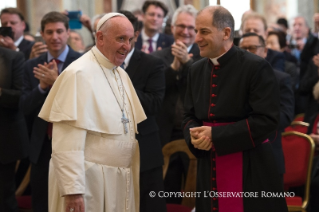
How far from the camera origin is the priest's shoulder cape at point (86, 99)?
10.3ft

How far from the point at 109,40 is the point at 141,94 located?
82cm

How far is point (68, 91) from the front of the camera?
3178 mm

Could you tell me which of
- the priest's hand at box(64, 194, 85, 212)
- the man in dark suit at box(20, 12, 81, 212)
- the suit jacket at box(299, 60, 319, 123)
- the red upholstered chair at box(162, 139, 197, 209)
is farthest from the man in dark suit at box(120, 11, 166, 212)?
the suit jacket at box(299, 60, 319, 123)

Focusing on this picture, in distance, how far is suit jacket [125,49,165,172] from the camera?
4.05 meters

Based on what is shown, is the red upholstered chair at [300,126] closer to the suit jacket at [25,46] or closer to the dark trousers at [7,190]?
the dark trousers at [7,190]

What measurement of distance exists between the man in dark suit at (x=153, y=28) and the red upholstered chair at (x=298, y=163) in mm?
2248

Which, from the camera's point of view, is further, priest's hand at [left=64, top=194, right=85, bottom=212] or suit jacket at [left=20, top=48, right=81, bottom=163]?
suit jacket at [left=20, top=48, right=81, bottom=163]

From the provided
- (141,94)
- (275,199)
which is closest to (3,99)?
(141,94)

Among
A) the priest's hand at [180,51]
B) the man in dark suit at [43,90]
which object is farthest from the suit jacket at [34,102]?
the priest's hand at [180,51]

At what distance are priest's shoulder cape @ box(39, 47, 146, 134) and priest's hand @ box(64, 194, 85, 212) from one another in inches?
15.6

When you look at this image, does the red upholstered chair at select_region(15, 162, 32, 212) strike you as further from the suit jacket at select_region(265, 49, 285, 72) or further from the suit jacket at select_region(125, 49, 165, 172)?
the suit jacket at select_region(265, 49, 285, 72)

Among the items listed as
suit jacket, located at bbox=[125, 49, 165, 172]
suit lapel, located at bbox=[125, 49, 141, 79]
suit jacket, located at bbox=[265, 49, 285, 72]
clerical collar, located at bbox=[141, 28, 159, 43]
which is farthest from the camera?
clerical collar, located at bbox=[141, 28, 159, 43]

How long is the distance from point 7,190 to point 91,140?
1832 millimetres

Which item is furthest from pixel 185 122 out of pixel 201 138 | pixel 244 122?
pixel 244 122
